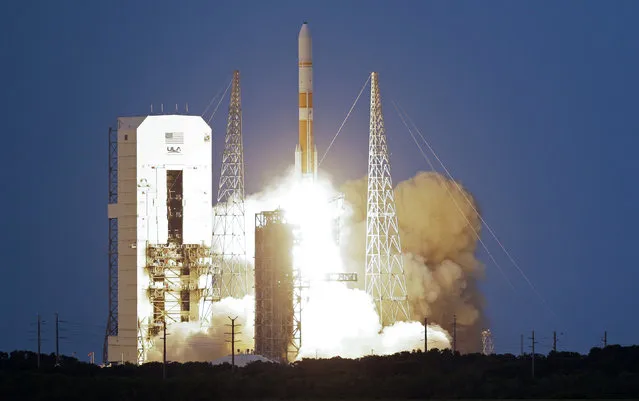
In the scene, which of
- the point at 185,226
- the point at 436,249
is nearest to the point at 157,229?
the point at 185,226

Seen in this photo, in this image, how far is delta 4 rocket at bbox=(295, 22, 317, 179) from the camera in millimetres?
117000

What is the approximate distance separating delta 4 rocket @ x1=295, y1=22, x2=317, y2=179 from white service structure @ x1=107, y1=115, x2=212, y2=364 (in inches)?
162

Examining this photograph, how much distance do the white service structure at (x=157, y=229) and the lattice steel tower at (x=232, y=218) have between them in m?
1.02

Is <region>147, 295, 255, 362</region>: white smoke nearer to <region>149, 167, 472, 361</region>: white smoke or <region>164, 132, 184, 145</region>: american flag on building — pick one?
<region>149, 167, 472, 361</region>: white smoke

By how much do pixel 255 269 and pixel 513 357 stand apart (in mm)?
11258

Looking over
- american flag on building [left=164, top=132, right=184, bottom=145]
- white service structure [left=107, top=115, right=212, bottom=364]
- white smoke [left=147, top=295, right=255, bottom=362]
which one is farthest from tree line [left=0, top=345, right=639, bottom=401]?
american flag on building [left=164, top=132, right=184, bottom=145]

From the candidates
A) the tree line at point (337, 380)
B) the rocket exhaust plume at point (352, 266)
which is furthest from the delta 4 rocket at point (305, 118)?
the tree line at point (337, 380)

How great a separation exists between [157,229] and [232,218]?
3.18 m

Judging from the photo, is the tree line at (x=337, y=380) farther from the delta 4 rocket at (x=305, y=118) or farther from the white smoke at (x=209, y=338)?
the delta 4 rocket at (x=305, y=118)

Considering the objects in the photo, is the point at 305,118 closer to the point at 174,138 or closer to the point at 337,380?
the point at 174,138

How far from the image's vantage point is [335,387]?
10588 centimetres

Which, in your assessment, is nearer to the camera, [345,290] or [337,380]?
[337,380]

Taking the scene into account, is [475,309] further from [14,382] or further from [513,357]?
[14,382]

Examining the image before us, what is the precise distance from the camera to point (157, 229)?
118m
